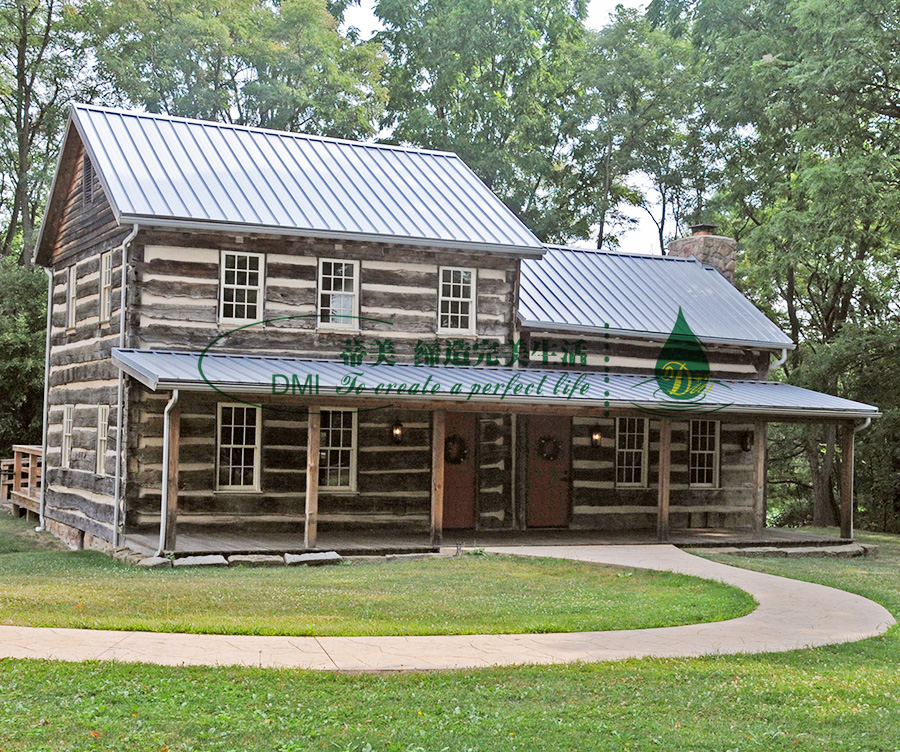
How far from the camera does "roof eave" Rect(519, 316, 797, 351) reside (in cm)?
1983

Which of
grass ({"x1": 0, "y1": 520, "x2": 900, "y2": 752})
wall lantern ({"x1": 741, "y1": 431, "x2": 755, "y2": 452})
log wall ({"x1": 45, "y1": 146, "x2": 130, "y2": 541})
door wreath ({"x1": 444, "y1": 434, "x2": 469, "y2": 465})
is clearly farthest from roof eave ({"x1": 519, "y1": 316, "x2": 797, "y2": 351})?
grass ({"x1": 0, "y1": 520, "x2": 900, "y2": 752})

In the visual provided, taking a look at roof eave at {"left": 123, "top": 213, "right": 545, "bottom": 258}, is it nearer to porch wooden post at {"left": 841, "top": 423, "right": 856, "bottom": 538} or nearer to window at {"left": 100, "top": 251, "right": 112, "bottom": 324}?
window at {"left": 100, "top": 251, "right": 112, "bottom": 324}

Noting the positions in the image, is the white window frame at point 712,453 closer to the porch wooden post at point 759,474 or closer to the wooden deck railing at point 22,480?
the porch wooden post at point 759,474

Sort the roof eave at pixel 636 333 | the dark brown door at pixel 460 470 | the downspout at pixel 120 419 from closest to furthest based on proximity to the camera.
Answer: the downspout at pixel 120 419
the dark brown door at pixel 460 470
the roof eave at pixel 636 333

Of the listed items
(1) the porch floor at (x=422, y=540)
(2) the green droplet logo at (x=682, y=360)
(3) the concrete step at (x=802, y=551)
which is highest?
(2) the green droplet logo at (x=682, y=360)

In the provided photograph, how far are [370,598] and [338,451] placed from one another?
6934 mm

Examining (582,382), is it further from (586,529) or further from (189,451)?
(189,451)

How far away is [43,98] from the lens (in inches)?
1390

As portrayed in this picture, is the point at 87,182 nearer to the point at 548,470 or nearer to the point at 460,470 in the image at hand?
the point at 460,470

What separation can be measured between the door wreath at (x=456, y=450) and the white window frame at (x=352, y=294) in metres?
2.73

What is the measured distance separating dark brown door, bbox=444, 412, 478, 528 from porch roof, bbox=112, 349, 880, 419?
1125mm

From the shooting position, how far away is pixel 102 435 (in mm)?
18469

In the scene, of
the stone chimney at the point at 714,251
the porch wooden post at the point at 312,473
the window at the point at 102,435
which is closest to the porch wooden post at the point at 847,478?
the stone chimney at the point at 714,251

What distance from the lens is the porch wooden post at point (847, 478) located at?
19.5m
